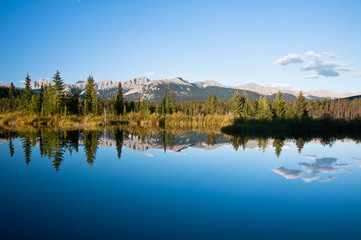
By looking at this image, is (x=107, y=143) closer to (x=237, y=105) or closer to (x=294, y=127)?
(x=294, y=127)

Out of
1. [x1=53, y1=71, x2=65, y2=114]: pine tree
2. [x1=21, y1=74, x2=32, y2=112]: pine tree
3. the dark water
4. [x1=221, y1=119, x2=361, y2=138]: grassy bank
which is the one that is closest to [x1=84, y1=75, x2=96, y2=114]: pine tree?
[x1=53, y1=71, x2=65, y2=114]: pine tree

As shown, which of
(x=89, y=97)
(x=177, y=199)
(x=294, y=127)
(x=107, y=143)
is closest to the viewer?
(x=177, y=199)

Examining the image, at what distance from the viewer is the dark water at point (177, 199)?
559 cm

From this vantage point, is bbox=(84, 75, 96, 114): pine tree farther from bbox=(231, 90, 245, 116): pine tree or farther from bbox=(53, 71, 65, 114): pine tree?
bbox=(231, 90, 245, 116): pine tree

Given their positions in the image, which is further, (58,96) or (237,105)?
(237,105)

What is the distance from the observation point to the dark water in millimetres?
5586

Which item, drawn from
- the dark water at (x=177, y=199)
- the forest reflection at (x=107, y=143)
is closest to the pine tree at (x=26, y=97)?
the forest reflection at (x=107, y=143)

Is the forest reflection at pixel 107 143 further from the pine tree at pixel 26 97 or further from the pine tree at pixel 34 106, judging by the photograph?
the pine tree at pixel 26 97

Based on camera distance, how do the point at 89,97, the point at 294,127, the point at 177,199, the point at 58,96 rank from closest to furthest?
the point at 177,199
the point at 294,127
the point at 58,96
the point at 89,97

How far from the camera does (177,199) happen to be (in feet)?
25.2

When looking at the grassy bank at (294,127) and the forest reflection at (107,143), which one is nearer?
the forest reflection at (107,143)

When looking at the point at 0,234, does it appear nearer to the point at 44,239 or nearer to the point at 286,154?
the point at 44,239

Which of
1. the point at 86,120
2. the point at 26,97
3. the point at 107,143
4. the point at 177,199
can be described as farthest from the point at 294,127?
the point at 26,97

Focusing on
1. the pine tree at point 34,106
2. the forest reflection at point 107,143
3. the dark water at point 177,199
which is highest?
the pine tree at point 34,106
